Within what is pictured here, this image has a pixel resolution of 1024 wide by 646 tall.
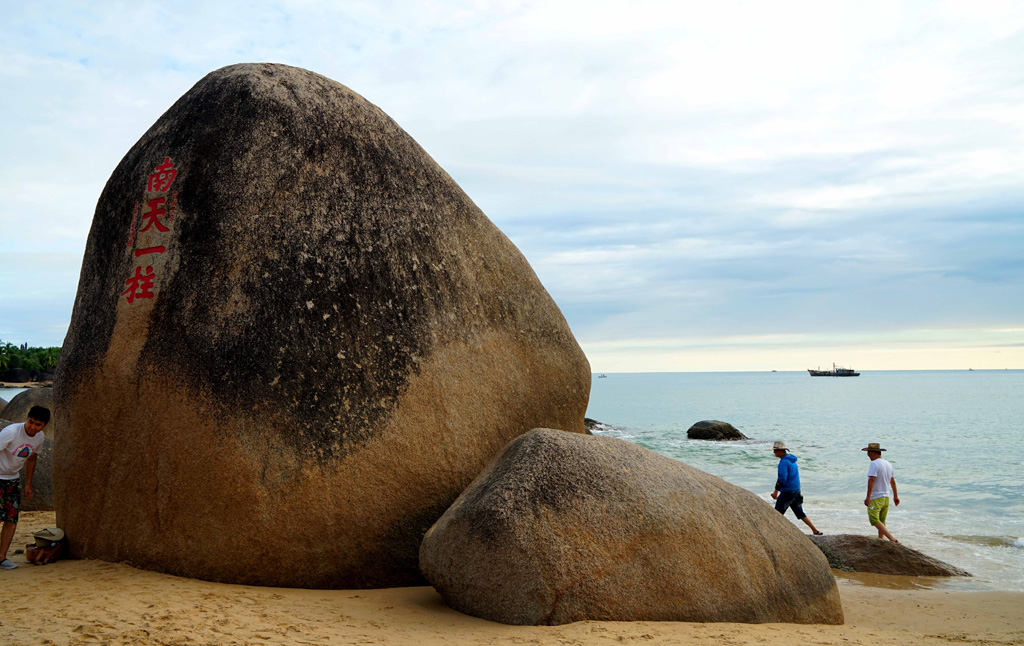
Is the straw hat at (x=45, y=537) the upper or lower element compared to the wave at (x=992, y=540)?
upper

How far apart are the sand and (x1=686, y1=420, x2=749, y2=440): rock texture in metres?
25.9

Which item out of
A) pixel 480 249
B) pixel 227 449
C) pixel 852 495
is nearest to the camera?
pixel 227 449

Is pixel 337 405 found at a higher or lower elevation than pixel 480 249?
lower

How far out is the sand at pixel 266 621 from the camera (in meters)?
4.20

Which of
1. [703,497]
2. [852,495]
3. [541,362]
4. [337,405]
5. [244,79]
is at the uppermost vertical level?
[244,79]

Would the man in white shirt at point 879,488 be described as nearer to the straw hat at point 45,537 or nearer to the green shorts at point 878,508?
the green shorts at point 878,508

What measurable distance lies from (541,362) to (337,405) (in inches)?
86.8

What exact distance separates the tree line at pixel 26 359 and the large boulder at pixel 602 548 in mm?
77680

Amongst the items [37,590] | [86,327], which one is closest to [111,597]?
[37,590]

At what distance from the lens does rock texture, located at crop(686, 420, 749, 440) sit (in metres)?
31.5

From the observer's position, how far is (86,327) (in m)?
6.21

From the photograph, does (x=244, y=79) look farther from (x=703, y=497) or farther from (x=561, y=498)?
(x=703, y=497)

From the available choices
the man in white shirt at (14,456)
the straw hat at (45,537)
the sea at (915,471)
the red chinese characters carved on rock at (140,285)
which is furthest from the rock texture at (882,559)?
the man in white shirt at (14,456)

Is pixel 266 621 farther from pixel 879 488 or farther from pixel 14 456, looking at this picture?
pixel 879 488
